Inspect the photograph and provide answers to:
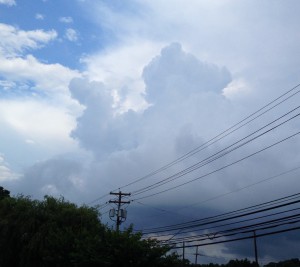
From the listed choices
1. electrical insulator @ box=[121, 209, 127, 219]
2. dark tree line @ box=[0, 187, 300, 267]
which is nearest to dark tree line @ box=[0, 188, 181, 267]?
dark tree line @ box=[0, 187, 300, 267]

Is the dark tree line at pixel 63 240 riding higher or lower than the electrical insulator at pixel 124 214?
lower

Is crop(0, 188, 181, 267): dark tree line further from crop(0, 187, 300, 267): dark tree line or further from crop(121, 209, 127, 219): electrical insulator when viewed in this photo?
crop(121, 209, 127, 219): electrical insulator

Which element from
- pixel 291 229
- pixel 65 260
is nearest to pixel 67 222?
pixel 65 260

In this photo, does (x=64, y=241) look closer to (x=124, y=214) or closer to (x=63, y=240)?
(x=63, y=240)

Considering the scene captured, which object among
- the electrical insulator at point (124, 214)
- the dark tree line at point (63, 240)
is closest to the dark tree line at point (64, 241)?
the dark tree line at point (63, 240)

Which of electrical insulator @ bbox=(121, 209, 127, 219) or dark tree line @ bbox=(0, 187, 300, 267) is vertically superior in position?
electrical insulator @ bbox=(121, 209, 127, 219)

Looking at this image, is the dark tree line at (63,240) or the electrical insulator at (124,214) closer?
the dark tree line at (63,240)

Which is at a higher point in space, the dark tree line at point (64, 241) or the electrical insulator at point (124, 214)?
the electrical insulator at point (124, 214)

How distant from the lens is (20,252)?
120 ft

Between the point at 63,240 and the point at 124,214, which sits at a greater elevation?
the point at 124,214

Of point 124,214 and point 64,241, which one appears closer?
point 64,241

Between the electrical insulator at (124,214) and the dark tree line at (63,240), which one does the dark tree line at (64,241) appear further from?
the electrical insulator at (124,214)

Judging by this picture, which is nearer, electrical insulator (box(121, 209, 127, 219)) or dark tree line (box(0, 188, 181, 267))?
dark tree line (box(0, 188, 181, 267))

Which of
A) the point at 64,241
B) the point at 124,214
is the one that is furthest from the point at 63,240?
the point at 124,214
